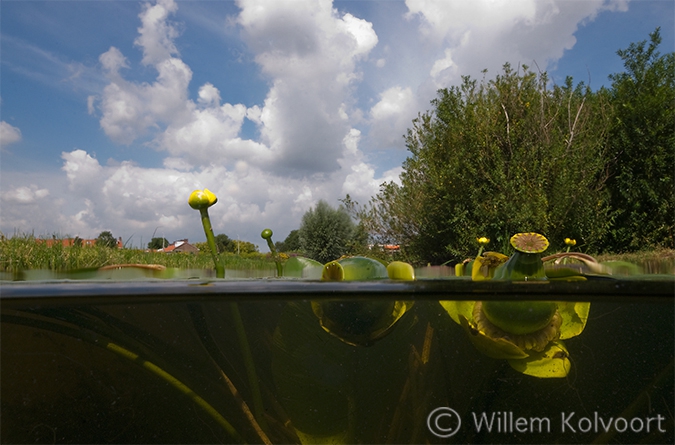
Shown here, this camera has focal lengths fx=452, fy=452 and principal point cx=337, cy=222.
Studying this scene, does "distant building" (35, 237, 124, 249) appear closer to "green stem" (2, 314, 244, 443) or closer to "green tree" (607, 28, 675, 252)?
"green stem" (2, 314, 244, 443)

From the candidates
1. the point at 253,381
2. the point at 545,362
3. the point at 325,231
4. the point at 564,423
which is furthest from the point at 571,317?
the point at 325,231

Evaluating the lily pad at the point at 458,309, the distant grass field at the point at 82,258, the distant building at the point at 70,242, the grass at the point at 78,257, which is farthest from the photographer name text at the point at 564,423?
the distant building at the point at 70,242

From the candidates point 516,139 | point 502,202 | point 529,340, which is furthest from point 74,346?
point 516,139

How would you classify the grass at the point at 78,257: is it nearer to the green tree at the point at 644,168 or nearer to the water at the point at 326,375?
the water at the point at 326,375

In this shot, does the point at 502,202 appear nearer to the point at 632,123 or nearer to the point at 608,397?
the point at 632,123

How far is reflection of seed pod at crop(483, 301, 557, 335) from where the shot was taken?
0.79m

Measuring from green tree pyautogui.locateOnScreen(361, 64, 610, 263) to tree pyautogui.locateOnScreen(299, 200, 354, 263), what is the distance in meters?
0.70

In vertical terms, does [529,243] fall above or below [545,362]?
above

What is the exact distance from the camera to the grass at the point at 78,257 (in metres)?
2.72

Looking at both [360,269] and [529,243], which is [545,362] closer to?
[529,243]

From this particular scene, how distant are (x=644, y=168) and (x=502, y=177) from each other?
12.3ft

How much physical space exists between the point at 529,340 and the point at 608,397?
67 cm

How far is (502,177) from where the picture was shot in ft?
28.4

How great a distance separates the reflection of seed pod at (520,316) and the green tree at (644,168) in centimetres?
984
